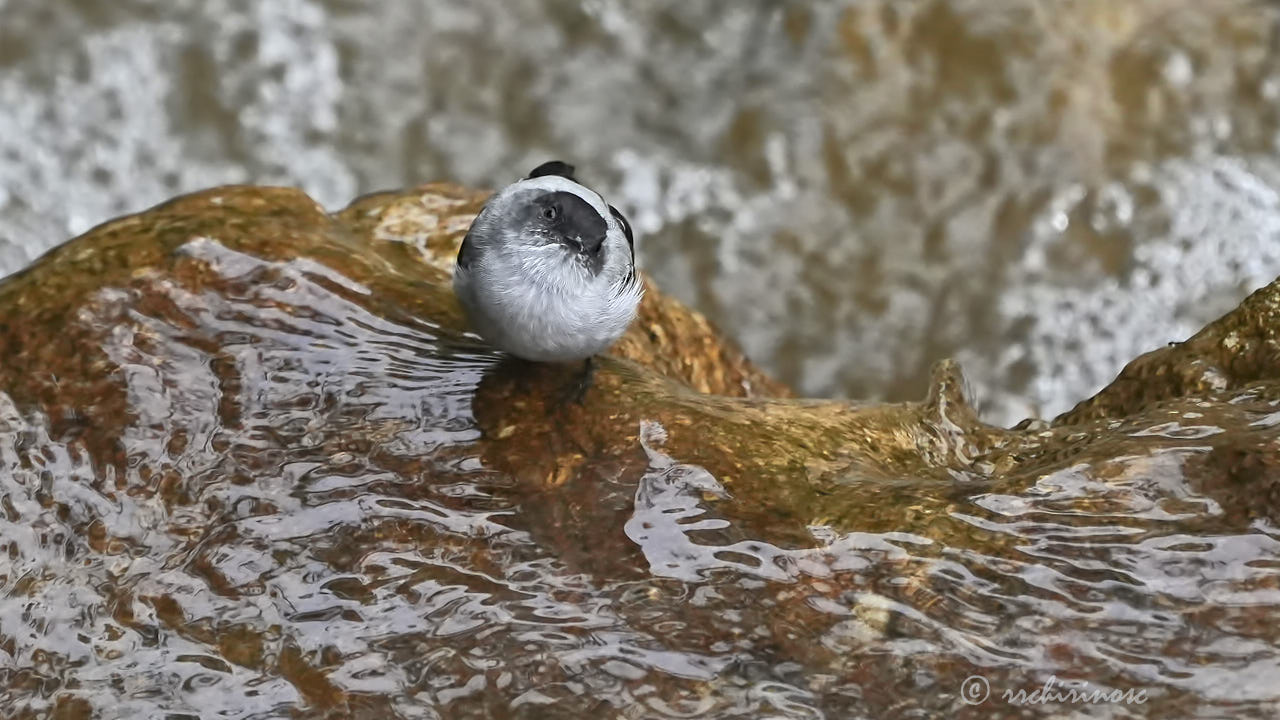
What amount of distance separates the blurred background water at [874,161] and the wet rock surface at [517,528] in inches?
161

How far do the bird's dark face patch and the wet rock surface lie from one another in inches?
20.7

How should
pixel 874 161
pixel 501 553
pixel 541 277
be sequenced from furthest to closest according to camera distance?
pixel 874 161 < pixel 541 277 < pixel 501 553

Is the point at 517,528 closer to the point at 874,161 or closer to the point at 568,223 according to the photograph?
the point at 568,223

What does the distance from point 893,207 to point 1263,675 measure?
5820 mm

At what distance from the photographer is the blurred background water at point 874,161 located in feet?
26.9

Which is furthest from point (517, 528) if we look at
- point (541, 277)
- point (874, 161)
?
point (874, 161)

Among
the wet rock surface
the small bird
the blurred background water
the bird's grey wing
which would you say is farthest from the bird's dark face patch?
the blurred background water

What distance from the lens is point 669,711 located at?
292cm

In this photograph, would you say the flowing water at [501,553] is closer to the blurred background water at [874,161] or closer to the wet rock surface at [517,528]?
the wet rock surface at [517,528]

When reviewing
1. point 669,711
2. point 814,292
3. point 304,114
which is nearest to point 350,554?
point 669,711

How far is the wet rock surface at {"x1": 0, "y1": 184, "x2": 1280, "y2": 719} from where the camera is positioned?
2963 millimetres

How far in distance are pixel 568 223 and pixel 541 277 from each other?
200 mm

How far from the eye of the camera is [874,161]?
27.6ft

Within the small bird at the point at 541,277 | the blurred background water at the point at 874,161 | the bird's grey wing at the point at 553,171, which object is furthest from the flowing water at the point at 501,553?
the blurred background water at the point at 874,161
